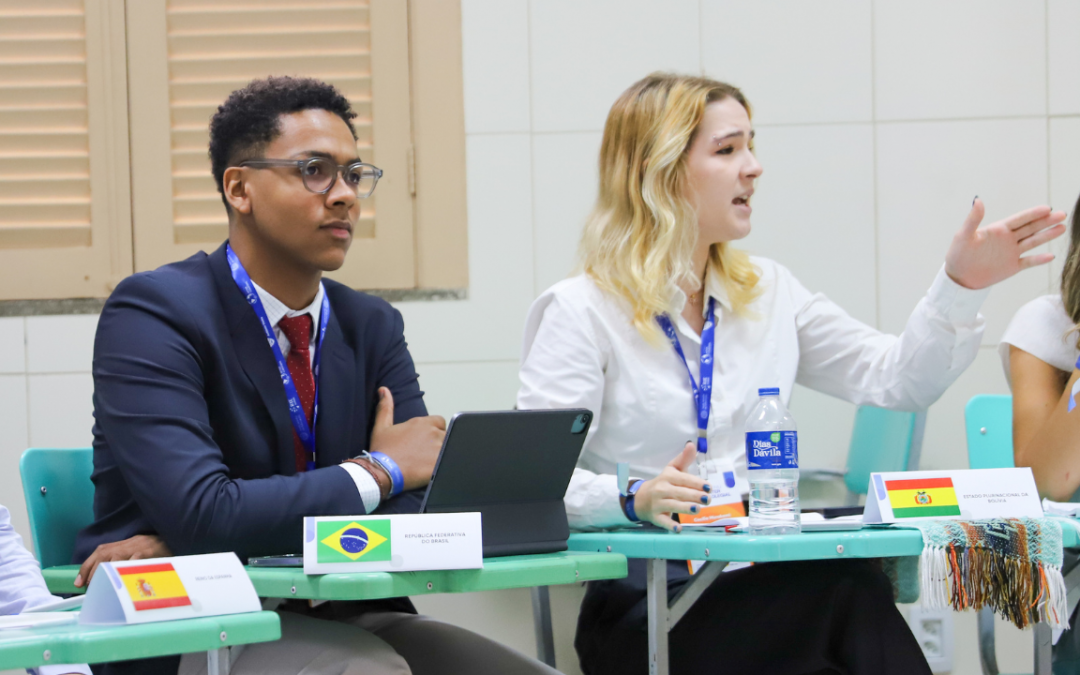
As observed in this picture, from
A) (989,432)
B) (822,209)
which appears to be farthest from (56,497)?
(822,209)

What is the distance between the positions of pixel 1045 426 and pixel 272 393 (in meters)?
1.67

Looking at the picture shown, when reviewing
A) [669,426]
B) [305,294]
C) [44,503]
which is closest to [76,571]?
[44,503]

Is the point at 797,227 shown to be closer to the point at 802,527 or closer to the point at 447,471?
the point at 802,527

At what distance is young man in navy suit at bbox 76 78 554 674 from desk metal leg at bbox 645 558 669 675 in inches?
7.7

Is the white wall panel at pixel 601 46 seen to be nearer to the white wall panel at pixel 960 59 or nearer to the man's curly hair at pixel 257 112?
the white wall panel at pixel 960 59

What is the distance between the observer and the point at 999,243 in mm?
2043

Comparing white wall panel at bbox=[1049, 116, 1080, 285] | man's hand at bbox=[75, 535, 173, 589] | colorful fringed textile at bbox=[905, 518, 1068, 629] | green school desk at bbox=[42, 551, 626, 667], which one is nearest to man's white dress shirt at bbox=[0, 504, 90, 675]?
man's hand at bbox=[75, 535, 173, 589]

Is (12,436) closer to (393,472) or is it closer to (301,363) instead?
(301,363)

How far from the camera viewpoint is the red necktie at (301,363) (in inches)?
75.2

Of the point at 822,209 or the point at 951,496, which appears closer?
the point at 951,496

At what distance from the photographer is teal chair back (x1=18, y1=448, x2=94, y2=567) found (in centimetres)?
202

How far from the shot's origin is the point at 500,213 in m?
3.36

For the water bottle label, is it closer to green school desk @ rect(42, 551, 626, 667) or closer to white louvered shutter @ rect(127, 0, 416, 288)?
green school desk @ rect(42, 551, 626, 667)

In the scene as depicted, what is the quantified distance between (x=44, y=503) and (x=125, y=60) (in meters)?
1.89
